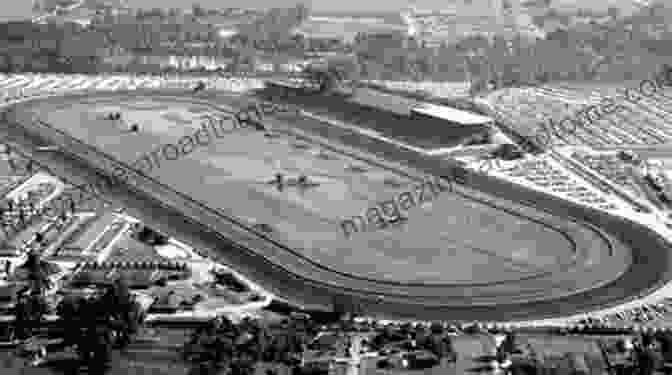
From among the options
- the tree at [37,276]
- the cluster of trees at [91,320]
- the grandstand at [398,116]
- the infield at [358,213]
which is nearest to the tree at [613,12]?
the grandstand at [398,116]

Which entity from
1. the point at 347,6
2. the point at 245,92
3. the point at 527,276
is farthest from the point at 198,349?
the point at 347,6

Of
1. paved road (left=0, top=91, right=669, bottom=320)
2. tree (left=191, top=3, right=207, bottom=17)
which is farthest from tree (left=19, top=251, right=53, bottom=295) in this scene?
tree (left=191, top=3, right=207, bottom=17)

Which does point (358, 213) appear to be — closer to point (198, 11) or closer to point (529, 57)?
point (529, 57)

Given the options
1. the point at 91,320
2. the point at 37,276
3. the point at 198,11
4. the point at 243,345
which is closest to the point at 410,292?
the point at 243,345

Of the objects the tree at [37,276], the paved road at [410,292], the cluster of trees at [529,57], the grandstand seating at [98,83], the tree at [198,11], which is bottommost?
the paved road at [410,292]

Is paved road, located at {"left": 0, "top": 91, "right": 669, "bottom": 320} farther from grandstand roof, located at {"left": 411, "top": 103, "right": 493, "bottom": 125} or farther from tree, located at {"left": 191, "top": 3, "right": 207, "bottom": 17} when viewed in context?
tree, located at {"left": 191, "top": 3, "right": 207, "bottom": 17}

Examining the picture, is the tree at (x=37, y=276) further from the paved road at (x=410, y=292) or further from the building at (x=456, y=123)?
the building at (x=456, y=123)
